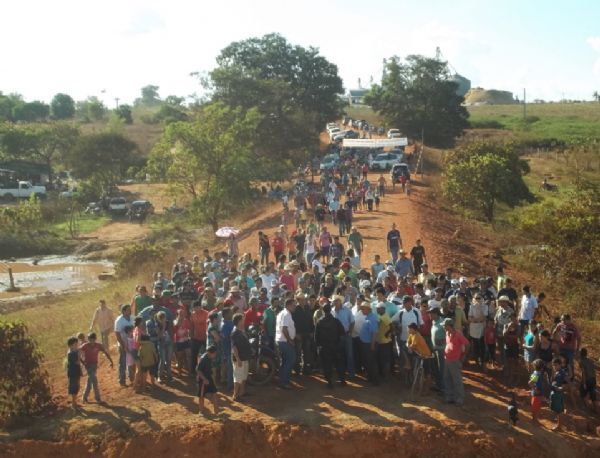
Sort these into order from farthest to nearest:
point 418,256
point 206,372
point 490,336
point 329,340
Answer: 1. point 418,256
2. point 490,336
3. point 329,340
4. point 206,372

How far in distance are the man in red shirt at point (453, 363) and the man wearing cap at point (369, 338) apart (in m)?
1.26

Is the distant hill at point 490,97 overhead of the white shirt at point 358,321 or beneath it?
overhead

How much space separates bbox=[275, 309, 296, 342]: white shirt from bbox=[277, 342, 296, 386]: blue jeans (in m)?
0.13

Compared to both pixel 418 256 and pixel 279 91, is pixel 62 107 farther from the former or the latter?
pixel 418 256

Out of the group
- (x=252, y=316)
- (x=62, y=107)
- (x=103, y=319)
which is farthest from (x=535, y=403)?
(x=62, y=107)

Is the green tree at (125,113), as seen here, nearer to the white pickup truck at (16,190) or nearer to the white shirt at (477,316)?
the white pickup truck at (16,190)

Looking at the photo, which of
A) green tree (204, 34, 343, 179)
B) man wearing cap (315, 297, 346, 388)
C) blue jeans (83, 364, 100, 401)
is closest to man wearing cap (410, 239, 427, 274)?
man wearing cap (315, 297, 346, 388)

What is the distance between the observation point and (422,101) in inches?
2231

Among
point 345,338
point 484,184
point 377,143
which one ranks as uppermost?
point 377,143

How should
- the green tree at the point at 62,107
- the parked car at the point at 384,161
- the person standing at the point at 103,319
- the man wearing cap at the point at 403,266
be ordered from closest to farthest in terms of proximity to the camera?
the person standing at the point at 103,319
the man wearing cap at the point at 403,266
the parked car at the point at 384,161
the green tree at the point at 62,107

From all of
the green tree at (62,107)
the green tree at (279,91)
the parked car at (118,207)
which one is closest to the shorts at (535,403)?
the green tree at (279,91)

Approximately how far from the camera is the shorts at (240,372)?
10.5 metres

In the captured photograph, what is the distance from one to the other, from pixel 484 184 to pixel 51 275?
2186 centimetres

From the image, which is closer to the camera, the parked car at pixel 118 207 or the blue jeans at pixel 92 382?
the blue jeans at pixel 92 382
